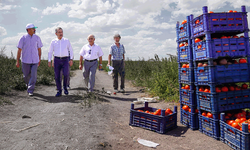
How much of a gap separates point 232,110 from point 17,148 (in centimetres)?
397

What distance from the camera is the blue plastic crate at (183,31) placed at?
13.0ft

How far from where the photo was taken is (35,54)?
6824 mm

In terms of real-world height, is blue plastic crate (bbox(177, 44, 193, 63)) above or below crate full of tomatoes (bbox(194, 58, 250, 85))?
above

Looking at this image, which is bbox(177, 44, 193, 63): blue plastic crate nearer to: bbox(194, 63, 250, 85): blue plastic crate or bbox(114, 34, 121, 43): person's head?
bbox(194, 63, 250, 85): blue plastic crate

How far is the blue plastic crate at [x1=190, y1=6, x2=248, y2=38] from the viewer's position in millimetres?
3531

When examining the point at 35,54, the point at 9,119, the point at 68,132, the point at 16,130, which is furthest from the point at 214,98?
the point at 35,54

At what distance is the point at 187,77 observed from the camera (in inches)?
159

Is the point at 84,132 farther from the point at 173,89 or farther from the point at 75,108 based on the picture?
the point at 173,89

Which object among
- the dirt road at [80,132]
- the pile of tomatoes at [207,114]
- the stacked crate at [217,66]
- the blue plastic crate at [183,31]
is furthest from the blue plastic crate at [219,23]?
A: the dirt road at [80,132]

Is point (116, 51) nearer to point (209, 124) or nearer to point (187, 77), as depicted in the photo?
point (187, 77)

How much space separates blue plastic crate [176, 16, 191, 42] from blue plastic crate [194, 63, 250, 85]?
736mm

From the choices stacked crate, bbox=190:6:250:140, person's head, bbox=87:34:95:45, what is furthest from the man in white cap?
stacked crate, bbox=190:6:250:140

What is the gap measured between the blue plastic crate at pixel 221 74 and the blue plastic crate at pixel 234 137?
747mm

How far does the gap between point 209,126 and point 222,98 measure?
22.4 inches
